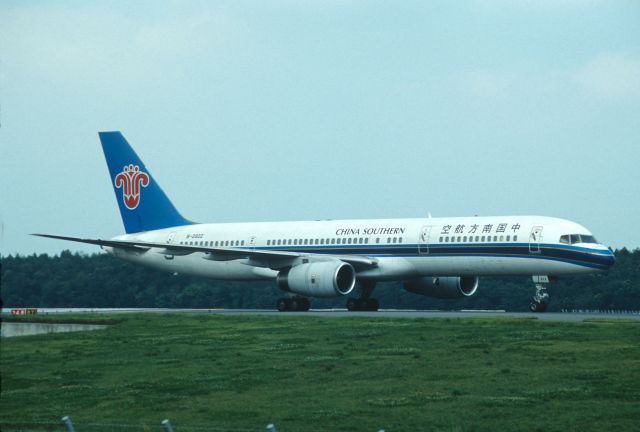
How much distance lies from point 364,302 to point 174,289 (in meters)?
24.9

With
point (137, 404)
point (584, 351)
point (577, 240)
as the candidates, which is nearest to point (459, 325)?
point (584, 351)

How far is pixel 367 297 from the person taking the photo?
166 ft

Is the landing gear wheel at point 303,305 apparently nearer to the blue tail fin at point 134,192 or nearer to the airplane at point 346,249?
the airplane at point 346,249

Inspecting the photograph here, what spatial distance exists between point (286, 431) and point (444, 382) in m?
5.35

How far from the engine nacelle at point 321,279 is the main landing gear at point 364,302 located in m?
2.88

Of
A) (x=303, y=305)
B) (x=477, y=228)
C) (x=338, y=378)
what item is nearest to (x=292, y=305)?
(x=303, y=305)

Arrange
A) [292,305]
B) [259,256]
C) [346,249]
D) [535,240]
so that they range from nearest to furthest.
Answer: [535,240] → [259,256] → [346,249] → [292,305]

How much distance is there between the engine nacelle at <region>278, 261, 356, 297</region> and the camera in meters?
45.9

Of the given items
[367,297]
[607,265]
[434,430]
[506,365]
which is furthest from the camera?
[367,297]

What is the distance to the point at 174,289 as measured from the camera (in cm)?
7262

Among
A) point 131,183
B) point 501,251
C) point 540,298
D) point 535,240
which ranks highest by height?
point 131,183

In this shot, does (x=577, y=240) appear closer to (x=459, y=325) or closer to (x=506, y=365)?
(x=459, y=325)

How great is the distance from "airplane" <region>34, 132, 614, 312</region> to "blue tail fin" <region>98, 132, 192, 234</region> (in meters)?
0.05

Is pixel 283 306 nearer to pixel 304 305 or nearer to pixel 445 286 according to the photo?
pixel 304 305
